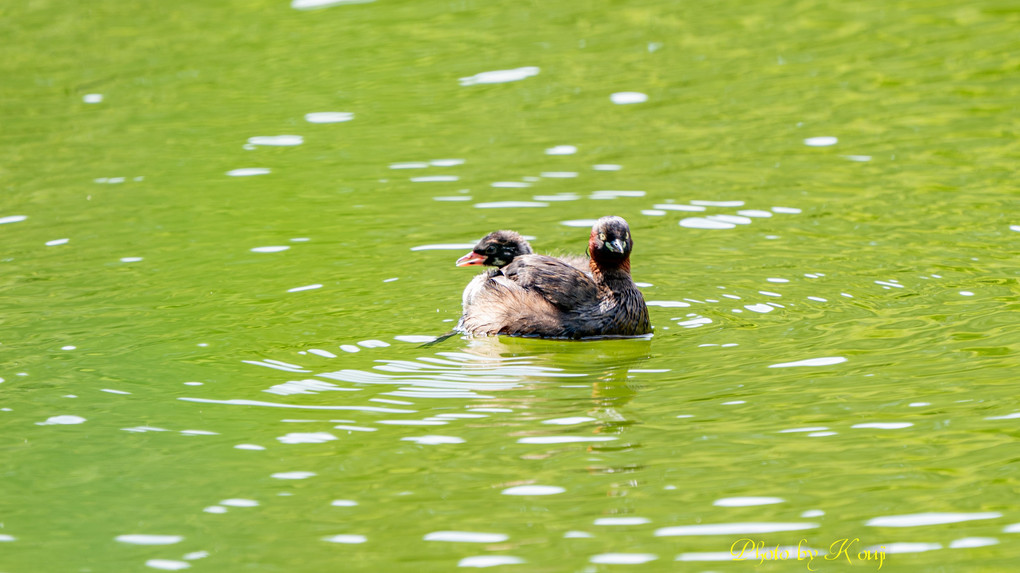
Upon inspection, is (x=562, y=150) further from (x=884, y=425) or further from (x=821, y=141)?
(x=884, y=425)

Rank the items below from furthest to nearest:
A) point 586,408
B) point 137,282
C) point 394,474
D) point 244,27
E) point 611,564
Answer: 1. point 244,27
2. point 137,282
3. point 586,408
4. point 394,474
5. point 611,564

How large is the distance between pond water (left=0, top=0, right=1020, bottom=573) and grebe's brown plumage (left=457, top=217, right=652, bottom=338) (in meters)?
0.27

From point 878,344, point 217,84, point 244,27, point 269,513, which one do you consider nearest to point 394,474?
point 269,513

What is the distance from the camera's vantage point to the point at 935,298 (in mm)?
9539

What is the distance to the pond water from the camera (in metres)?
6.49

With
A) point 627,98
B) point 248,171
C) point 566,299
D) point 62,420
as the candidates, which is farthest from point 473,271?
point 627,98

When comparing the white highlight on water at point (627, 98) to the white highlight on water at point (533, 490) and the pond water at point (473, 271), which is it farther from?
the white highlight on water at point (533, 490)

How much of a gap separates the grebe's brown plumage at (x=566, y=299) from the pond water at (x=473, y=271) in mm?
268

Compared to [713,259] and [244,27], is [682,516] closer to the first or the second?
[713,259]

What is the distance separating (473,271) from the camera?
1117 cm

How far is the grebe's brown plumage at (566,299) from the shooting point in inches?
377

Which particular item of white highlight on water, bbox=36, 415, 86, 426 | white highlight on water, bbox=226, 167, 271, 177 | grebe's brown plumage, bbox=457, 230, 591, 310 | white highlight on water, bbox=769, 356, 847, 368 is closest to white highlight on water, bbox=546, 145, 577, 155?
white highlight on water, bbox=226, 167, 271, 177

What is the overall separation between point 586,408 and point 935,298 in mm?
3071

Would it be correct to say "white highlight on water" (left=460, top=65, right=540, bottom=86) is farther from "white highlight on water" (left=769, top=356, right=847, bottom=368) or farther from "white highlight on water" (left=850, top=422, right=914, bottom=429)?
"white highlight on water" (left=850, top=422, right=914, bottom=429)
